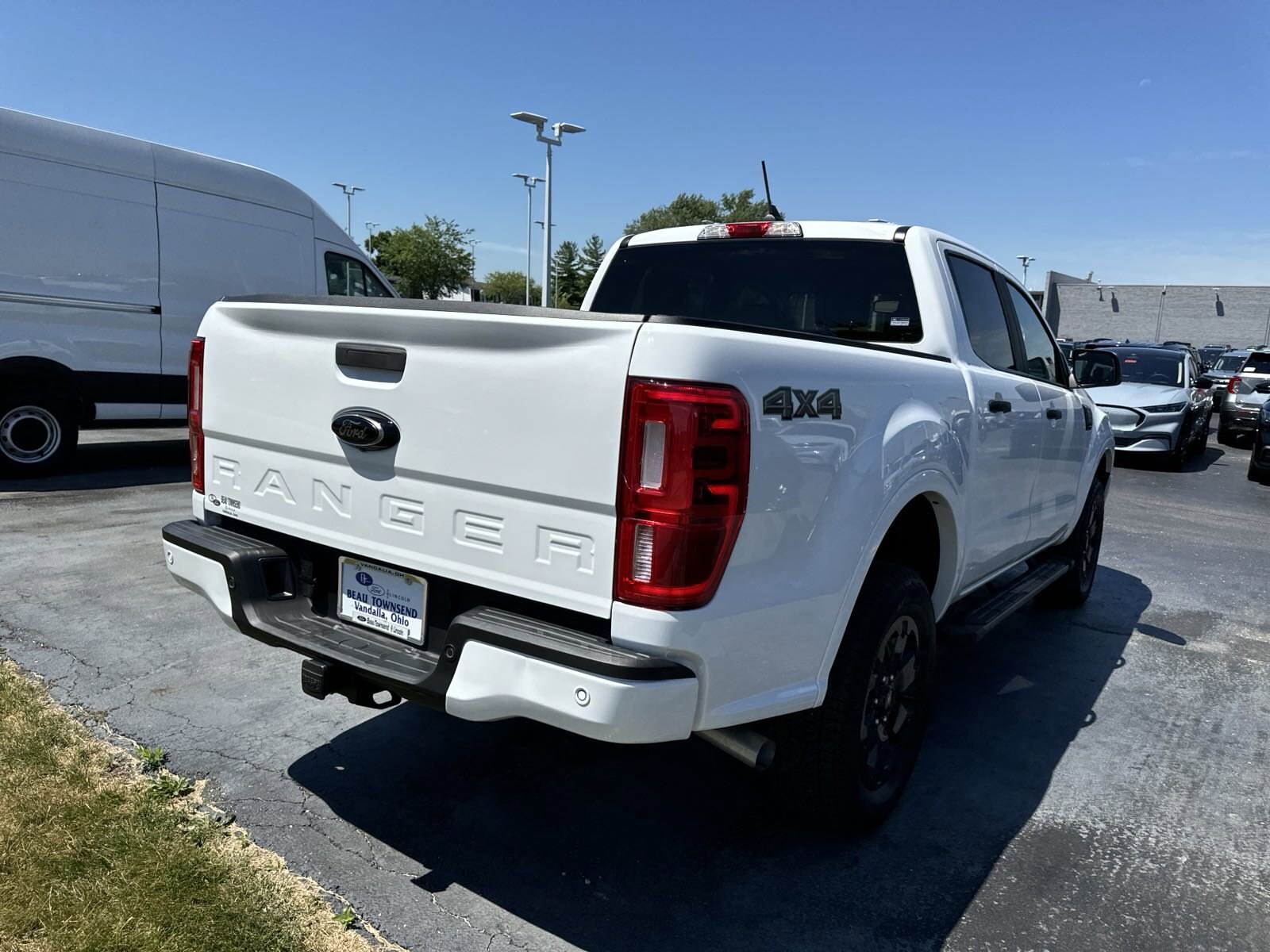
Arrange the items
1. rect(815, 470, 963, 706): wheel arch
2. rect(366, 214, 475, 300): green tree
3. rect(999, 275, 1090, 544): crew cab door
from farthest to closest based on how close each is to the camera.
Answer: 1. rect(366, 214, 475, 300): green tree
2. rect(999, 275, 1090, 544): crew cab door
3. rect(815, 470, 963, 706): wheel arch

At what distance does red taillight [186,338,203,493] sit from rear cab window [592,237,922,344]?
168 centimetres

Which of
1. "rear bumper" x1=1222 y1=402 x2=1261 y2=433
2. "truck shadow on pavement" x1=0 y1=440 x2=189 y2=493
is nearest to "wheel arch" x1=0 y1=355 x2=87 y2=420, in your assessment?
"truck shadow on pavement" x1=0 y1=440 x2=189 y2=493

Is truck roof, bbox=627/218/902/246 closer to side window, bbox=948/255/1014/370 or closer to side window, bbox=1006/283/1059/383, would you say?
side window, bbox=948/255/1014/370

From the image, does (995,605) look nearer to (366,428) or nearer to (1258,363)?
(366,428)

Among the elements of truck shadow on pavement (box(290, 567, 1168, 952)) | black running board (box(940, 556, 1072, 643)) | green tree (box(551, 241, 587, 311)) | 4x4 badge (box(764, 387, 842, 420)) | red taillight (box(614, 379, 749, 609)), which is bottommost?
truck shadow on pavement (box(290, 567, 1168, 952))

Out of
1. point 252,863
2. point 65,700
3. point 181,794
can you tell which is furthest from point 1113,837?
point 65,700

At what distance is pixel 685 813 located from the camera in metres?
3.25

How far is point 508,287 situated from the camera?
270ft

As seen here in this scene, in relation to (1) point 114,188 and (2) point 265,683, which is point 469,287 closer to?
(1) point 114,188

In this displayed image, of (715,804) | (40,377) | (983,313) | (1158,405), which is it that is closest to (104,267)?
(40,377)

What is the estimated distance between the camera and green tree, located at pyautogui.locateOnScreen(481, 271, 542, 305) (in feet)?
242

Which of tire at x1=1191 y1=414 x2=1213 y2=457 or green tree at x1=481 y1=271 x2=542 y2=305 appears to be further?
green tree at x1=481 y1=271 x2=542 y2=305

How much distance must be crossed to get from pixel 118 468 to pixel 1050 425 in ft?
28.6

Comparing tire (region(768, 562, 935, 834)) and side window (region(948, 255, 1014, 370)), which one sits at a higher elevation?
side window (region(948, 255, 1014, 370))
